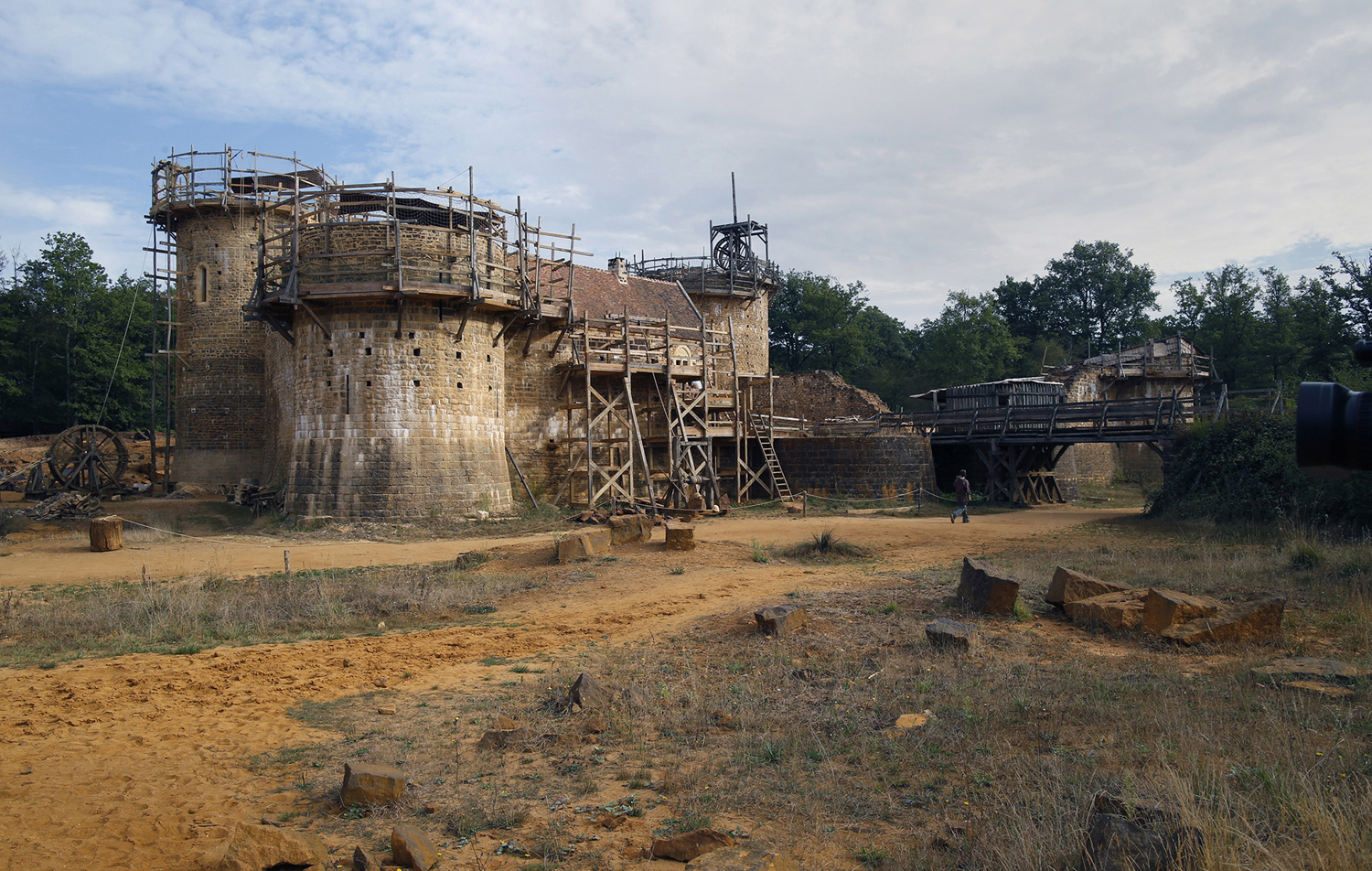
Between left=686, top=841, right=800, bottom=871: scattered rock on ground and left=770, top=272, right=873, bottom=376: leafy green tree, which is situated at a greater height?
left=770, top=272, right=873, bottom=376: leafy green tree

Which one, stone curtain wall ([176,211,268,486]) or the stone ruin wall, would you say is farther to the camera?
the stone ruin wall

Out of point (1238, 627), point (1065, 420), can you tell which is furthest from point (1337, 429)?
point (1065, 420)

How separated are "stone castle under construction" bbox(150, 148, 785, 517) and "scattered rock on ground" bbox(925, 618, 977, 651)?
15019 mm

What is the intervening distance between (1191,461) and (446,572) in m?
18.5

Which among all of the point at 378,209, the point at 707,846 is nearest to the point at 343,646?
the point at 707,846

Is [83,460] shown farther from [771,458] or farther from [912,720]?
[912,720]

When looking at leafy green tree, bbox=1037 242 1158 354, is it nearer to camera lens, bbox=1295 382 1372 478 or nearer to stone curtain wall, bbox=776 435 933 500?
stone curtain wall, bbox=776 435 933 500

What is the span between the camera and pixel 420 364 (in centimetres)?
2103

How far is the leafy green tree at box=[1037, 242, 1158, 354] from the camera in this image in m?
57.8

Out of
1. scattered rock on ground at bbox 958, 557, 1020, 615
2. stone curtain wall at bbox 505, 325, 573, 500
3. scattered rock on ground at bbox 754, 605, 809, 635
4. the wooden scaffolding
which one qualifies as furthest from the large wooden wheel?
scattered rock on ground at bbox 958, 557, 1020, 615

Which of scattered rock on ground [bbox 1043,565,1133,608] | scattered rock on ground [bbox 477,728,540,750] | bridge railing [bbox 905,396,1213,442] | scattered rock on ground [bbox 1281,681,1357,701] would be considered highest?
bridge railing [bbox 905,396,1213,442]

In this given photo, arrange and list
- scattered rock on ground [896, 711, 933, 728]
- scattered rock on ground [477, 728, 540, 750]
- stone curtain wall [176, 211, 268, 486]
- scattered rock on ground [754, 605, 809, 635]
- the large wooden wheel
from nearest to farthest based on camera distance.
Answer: scattered rock on ground [896, 711, 933, 728] → scattered rock on ground [477, 728, 540, 750] → scattered rock on ground [754, 605, 809, 635] → the large wooden wheel → stone curtain wall [176, 211, 268, 486]

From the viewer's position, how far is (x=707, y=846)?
4.48 metres

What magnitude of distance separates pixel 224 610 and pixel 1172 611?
37.4ft
